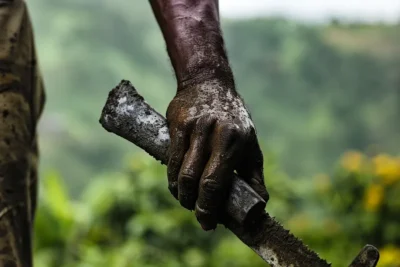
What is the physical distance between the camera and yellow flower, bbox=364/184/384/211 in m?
4.95

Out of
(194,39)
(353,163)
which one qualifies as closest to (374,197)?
(353,163)

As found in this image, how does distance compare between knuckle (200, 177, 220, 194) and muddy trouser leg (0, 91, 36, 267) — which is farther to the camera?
muddy trouser leg (0, 91, 36, 267)

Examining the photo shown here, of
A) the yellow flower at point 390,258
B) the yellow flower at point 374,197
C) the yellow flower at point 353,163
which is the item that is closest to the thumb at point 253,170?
the yellow flower at point 390,258

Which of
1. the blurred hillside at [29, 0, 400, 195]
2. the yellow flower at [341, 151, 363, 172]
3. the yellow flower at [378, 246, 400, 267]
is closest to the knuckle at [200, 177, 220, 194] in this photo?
the yellow flower at [378, 246, 400, 267]

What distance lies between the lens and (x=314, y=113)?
21.0ft

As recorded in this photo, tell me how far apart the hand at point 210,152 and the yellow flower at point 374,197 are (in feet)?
12.2

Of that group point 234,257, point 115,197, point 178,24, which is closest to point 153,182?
point 115,197

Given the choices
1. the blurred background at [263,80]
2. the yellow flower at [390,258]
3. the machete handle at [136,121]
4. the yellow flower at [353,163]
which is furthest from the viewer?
the blurred background at [263,80]

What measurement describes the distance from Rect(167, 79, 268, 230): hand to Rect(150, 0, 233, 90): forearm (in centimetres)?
7

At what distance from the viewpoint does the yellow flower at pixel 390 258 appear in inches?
152

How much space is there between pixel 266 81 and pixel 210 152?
16.9 feet

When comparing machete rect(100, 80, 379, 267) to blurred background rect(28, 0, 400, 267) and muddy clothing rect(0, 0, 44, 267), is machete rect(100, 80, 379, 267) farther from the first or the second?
blurred background rect(28, 0, 400, 267)

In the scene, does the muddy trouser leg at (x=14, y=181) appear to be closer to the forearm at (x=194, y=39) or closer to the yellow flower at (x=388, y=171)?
the forearm at (x=194, y=39)

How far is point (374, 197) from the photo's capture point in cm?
495
